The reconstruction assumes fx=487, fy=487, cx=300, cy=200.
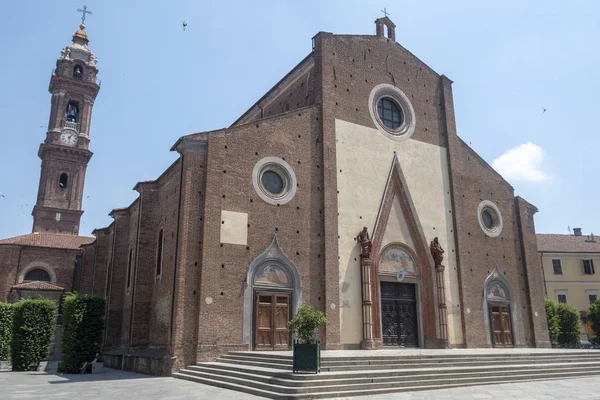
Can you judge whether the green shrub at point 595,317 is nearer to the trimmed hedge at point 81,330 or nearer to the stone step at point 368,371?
the stone step at point 368,371

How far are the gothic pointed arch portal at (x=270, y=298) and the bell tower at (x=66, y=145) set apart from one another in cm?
3356

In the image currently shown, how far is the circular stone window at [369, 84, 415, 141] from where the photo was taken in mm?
23094

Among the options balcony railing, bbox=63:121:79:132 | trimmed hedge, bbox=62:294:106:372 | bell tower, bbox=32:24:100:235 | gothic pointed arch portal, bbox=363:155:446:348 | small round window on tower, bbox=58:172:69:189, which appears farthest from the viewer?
balcony railing, bbox=63:121:79:132

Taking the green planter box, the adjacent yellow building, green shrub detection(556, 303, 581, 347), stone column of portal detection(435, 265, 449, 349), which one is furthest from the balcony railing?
the adjacent yellow building

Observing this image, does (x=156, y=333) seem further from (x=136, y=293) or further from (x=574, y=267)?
(x=574, y=267)

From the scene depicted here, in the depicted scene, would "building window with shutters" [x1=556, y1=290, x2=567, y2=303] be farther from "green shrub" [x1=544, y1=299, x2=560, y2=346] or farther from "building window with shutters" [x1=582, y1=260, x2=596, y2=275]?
"green shrub" [x1=544, y1=299, x2=560, y2=346]

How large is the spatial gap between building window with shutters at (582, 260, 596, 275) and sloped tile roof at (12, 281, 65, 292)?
42648 millimetres

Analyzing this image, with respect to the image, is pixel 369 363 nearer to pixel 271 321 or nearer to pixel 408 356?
pixel 408 356

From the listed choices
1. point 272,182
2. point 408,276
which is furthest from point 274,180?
point 408,276

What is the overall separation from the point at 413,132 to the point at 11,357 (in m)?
20.5

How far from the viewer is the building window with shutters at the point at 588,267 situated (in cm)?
4306

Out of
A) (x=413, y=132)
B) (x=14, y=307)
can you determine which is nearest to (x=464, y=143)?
(x=413, y=132)

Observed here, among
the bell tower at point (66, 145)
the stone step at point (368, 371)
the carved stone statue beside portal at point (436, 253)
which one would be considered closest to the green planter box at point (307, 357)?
the stone step at point (368, 371)

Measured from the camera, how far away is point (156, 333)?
18.9m
